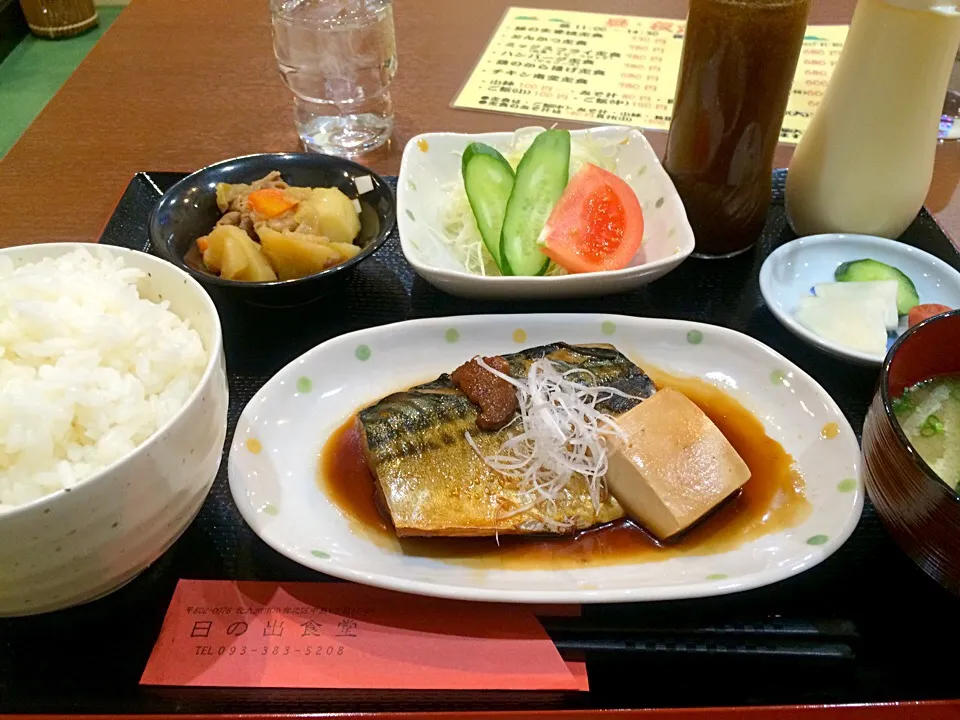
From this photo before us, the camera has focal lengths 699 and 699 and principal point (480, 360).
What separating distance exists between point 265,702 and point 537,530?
0.53m

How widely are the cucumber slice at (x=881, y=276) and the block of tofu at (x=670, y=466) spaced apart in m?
0.66

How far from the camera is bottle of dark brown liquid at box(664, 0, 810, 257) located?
152cm

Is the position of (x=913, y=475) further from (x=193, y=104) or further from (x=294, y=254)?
(x=193, y=104)

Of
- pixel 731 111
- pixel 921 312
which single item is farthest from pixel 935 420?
pixel 731 111

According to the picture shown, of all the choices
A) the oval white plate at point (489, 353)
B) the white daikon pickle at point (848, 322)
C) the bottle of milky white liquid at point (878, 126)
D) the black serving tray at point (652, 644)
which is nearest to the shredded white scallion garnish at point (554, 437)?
the oval white plate at point (489, 353)

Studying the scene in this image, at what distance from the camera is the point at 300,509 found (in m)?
1.29

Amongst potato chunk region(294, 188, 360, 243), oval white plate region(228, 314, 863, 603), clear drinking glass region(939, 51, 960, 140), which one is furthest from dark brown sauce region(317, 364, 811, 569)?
clear drinking glass region(939, 51, 960, 140)

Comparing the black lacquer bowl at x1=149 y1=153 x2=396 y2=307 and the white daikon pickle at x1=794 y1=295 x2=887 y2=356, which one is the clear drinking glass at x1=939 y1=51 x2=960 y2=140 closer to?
the white daikon pickle at x1=794 y1=295 x2=887 y2=356

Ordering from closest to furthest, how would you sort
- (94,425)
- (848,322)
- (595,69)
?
(94,425)
(848,322)
(595,69)

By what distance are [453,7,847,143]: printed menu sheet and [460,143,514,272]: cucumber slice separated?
1.82ft

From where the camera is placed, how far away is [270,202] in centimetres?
Answer: 172

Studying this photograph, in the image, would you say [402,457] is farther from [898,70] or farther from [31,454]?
[898,70]

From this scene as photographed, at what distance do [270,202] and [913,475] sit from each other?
146cm

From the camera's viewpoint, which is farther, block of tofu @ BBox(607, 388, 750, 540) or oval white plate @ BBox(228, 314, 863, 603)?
block of tofu @ BBox(607, 388, 750, 540)
